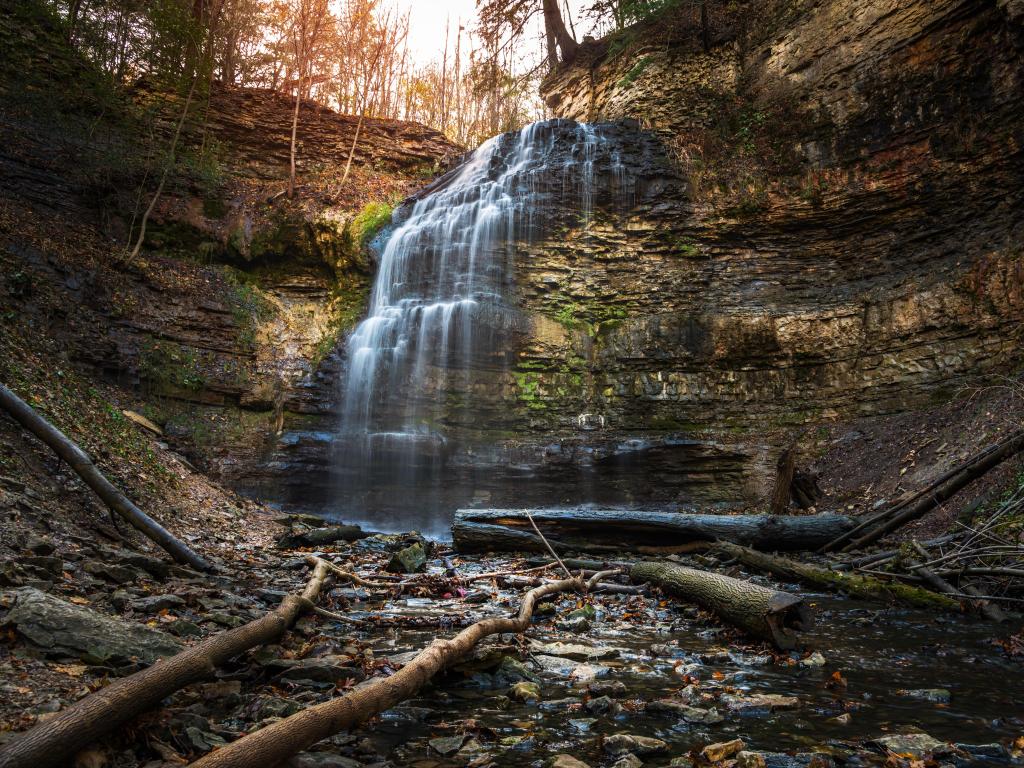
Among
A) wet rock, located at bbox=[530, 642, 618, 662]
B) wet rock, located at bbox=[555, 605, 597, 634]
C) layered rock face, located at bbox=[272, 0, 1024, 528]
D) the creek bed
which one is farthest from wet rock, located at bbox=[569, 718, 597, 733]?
layered rock face, located at bbox=[272, 0, 1024, 528]

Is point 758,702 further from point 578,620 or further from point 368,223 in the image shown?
point 368,223

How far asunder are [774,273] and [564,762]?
45.9ft

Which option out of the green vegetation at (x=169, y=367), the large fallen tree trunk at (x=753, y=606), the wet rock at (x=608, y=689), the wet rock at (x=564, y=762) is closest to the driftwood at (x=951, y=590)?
the large fallen tree trunk at (x=753, y=606)

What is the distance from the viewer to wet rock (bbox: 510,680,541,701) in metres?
2.90

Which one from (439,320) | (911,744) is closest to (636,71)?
(439,320)

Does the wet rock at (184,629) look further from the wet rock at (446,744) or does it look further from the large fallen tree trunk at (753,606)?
the large fallen tree trunk at (753,606)

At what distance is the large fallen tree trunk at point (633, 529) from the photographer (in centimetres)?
727

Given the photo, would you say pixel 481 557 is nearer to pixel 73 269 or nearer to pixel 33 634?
pixel 33 634

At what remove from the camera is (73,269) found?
11.9m

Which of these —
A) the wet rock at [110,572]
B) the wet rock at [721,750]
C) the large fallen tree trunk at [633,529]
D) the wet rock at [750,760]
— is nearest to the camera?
the wet rock at [750,760]

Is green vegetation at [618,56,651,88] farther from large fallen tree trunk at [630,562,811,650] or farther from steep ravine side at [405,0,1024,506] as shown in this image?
large fallen tree trunk at [630,562,811,650]

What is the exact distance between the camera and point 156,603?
3.57m

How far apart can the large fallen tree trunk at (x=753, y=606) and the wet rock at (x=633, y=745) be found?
161cm

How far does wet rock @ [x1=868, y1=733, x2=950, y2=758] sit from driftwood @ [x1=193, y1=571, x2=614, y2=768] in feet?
6.45
